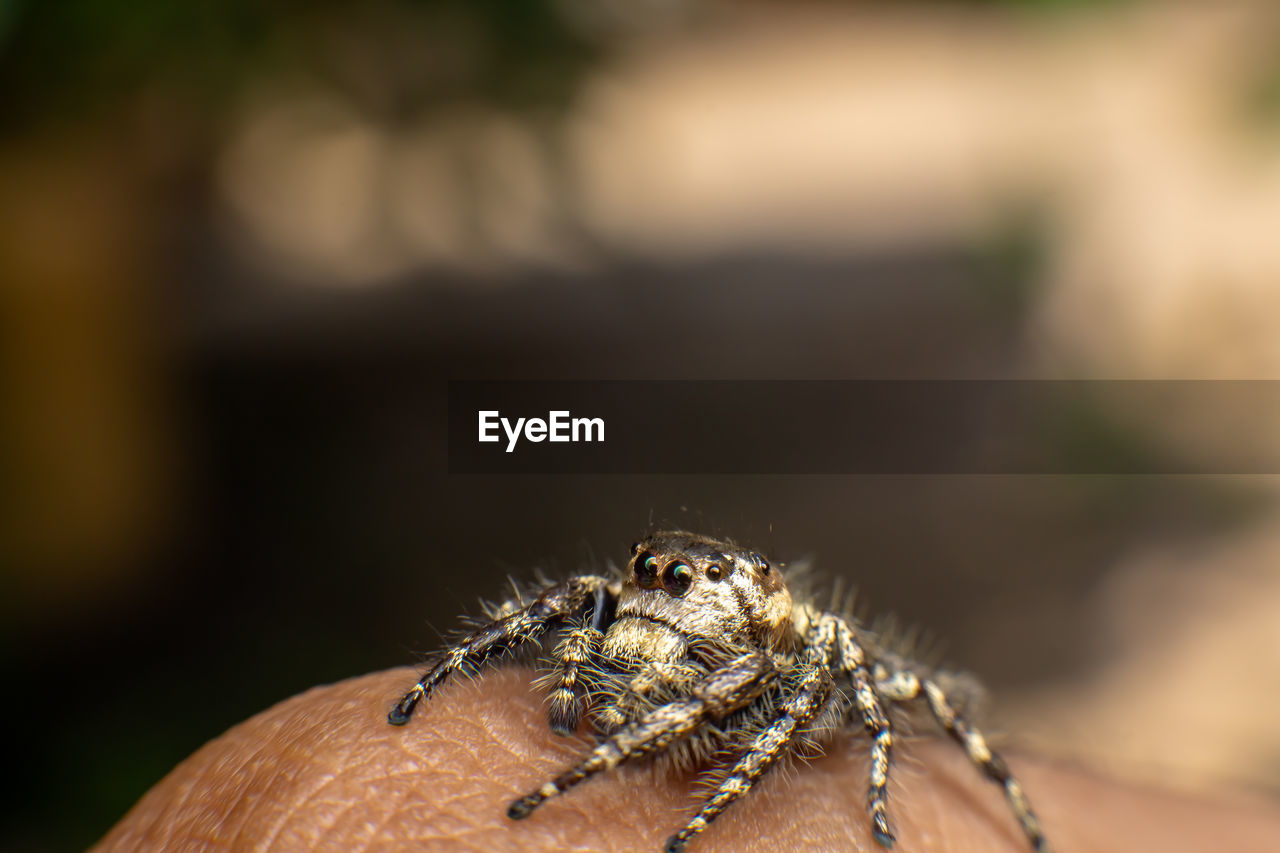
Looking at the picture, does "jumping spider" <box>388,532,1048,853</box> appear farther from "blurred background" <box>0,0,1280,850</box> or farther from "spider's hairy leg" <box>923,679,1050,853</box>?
→ "blurred background" <box>0,0,1280,850</box>

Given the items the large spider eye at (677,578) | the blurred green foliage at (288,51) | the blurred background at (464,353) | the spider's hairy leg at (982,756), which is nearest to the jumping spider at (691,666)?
the large spider eye at (677,578)

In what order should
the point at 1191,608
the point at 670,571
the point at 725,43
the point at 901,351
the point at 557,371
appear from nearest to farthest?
the point at 670,571
the point at 1191,608
the point at 557,371
the point at 901,351
the point at 725,43

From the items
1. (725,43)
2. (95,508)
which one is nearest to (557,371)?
(95,508)

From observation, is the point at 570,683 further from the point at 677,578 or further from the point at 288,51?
the point at 288,51

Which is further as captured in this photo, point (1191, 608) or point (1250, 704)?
point (1191, 608)

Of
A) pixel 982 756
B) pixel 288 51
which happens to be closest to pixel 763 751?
pixel 982 756

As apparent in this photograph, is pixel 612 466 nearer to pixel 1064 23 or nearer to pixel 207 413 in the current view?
pixel 207 413

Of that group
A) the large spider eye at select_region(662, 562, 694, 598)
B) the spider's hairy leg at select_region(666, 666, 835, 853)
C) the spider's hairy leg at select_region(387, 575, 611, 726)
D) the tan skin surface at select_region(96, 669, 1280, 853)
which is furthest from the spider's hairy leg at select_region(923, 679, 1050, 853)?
the spider's hairy leg at select_region(387, 575, 611, 726)
